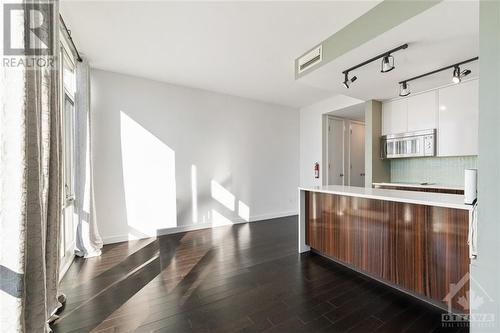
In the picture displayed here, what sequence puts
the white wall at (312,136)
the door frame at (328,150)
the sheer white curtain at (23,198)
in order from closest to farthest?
the sheer white curtain at (23,198)
the white wall at (312,136)
the door frame at (328,150)

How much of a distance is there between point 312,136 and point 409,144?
213cm

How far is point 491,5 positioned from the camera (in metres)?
1.26

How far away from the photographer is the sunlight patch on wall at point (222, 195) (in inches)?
185

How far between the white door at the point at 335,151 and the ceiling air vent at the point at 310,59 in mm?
2681

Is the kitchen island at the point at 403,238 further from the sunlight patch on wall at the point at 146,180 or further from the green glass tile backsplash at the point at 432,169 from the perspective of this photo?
the sunlight patch on wall at the point at 146,180

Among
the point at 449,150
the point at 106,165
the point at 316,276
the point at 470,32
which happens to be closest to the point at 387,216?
the point at 316,276

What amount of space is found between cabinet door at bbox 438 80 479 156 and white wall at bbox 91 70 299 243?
305cm

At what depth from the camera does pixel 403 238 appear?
2094 mm

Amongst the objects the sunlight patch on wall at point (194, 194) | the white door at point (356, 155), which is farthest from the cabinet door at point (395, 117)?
the sunlight patch on wall at point (194, 194)

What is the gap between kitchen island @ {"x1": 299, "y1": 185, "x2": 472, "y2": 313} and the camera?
5.78 ft

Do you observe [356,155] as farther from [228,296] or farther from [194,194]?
[228,296]

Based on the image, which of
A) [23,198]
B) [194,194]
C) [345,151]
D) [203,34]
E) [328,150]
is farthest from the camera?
[345,151]

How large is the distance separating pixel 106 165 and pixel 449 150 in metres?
5.60

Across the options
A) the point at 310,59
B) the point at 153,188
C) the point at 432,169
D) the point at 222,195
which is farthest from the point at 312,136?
the point at 153,188
